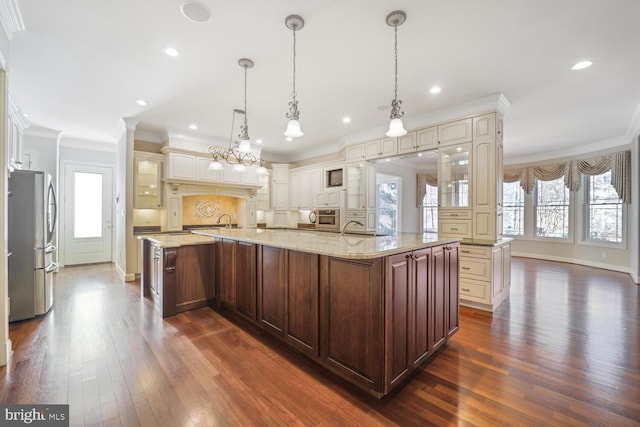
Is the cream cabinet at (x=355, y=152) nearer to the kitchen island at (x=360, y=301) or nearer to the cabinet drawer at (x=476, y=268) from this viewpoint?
the cabinet drawer at (x=476, y=268)

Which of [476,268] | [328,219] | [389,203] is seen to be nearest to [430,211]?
[389,203]

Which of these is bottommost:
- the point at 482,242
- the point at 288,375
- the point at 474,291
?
the point at 288,375

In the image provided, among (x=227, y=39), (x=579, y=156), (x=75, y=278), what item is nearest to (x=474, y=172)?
(x=227, y=39)

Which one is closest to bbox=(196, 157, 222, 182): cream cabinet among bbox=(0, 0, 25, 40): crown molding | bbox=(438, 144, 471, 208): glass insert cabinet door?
bbox=(0, 0, 25, 40): crown molding

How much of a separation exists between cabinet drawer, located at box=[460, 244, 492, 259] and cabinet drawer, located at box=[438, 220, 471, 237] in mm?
238

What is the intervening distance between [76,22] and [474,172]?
4.64m

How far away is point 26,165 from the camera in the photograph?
5.27 m

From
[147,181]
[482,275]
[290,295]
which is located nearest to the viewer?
[290,295]

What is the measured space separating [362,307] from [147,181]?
16.9 ft

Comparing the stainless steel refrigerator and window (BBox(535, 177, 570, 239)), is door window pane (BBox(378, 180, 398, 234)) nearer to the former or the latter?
window (BBox(535, 177, 570, 239))

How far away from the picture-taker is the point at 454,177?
414cm

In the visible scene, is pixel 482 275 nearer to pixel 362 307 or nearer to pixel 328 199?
pixel 362 307

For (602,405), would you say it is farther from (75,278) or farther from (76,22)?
(75,278)

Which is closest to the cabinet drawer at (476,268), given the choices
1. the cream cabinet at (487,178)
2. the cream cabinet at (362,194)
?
the cream cabinet at (487,178)
